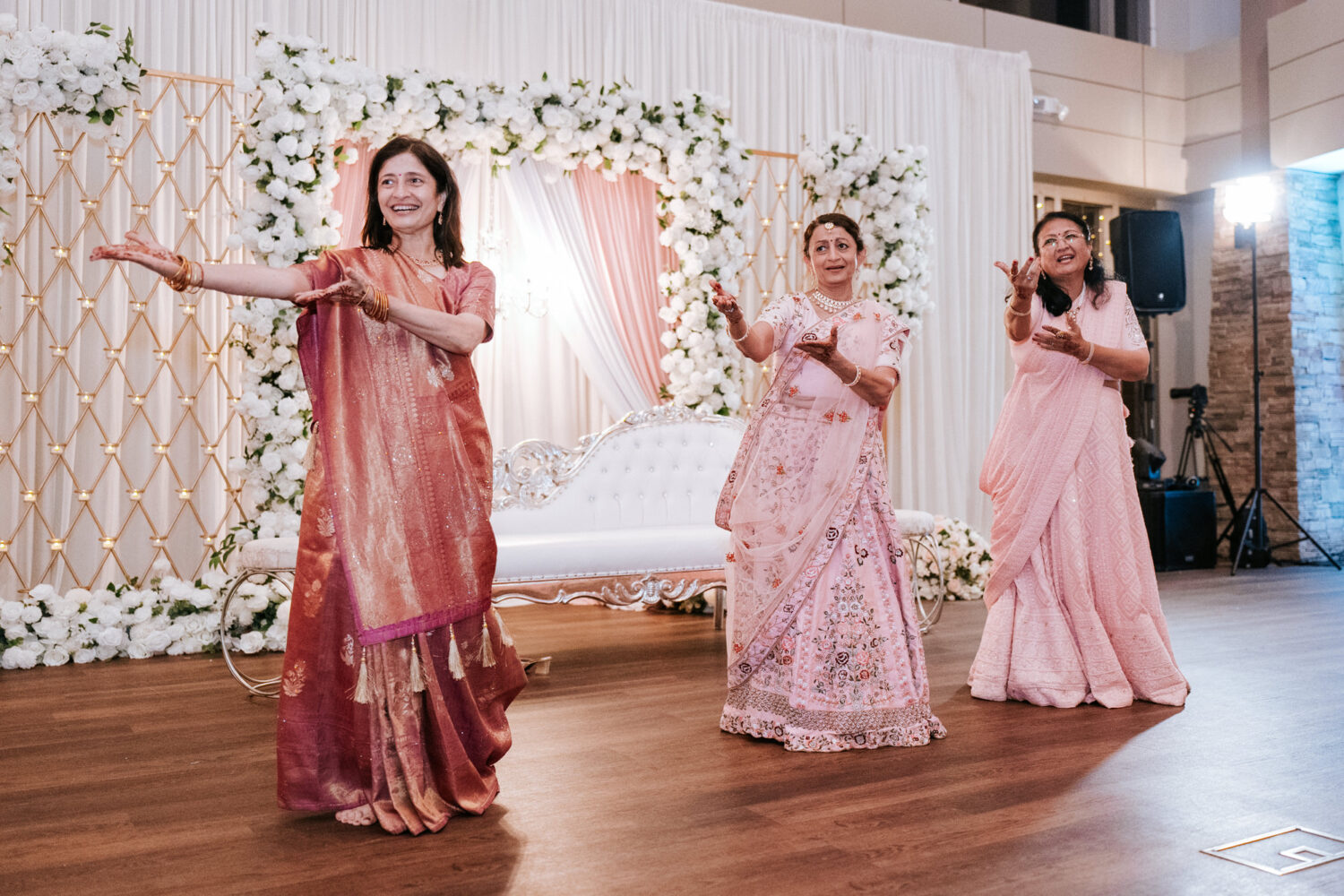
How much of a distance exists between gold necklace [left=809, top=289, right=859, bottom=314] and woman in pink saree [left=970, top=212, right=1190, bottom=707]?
0.59 metres

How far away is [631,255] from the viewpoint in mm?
5809

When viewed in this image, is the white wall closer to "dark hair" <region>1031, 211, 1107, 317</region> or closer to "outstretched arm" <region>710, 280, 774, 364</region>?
"dark hair" <region>1031, 211, 1107, 317</region>

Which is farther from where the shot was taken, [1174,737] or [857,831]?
[1174,737]

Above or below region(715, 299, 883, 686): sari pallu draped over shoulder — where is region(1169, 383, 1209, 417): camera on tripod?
above

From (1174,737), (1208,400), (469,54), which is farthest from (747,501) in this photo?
(1208,400)

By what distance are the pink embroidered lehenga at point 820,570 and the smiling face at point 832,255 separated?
0.09m

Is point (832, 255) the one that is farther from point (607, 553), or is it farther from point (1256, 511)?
point (1256, 511)

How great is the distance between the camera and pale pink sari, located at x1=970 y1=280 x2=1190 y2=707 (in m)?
3.34

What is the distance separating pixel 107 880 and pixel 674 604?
12.7 feet

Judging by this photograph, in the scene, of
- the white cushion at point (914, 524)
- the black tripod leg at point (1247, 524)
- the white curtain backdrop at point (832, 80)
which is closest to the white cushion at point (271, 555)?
the white cushion at point (914, 524)

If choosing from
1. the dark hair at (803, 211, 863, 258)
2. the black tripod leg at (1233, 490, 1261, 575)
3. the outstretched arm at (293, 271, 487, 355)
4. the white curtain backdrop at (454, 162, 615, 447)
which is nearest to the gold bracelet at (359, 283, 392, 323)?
the outstretched arm at (293, 271, 487, 355)

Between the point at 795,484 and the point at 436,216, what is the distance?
116cm

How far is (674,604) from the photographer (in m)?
5.68

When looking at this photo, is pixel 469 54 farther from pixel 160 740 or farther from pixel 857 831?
pixel 857 831
